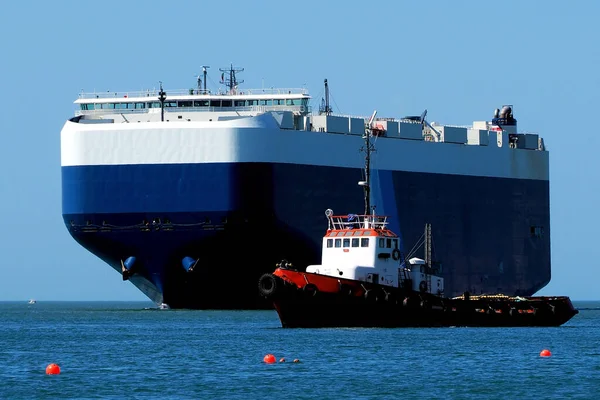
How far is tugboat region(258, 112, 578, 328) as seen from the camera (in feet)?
219

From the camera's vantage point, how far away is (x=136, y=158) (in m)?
89.2

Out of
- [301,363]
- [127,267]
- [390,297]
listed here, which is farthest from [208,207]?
[301,363]

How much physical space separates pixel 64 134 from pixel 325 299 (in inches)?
1181

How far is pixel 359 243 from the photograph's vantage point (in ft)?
224

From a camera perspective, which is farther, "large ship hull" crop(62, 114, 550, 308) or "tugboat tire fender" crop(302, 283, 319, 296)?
"large ship hull" crop(62, 114, 550, 308)

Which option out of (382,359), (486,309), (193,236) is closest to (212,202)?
(193,236)

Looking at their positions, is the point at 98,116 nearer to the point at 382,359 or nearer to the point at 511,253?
the point at 511,253

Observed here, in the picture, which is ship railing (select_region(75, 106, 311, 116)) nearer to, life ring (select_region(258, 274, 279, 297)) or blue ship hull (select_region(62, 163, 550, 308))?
blue ship hull (select_region(62, 163, 550, 308))

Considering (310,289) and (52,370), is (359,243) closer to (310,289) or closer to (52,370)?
(310,289)

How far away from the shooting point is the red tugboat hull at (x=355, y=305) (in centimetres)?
6656

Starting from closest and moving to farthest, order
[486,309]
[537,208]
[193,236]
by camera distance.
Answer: [486,309], [193,236], [537,208]

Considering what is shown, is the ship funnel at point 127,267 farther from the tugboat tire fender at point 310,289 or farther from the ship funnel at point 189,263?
the tugboat tire fender at point 310,289

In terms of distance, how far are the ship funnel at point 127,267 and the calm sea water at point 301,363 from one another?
13339 millimetres

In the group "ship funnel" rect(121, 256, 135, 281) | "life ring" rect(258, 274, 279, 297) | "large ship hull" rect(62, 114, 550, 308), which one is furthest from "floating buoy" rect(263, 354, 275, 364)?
"ship funnel" rect(121, 256, 135, 281)
